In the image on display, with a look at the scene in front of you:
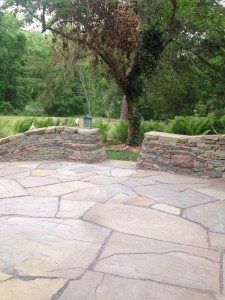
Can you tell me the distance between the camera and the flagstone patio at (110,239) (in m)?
2.32

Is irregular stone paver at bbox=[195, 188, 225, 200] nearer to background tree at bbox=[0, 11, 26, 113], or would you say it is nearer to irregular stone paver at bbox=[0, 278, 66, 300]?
irregular stone paver at bbox=[0, 278, 66, 300]

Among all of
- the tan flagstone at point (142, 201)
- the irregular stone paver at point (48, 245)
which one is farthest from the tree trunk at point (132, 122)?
the irregular stone paver at point (48, 245)

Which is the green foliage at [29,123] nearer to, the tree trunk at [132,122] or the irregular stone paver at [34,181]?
the tree trunk at [132,122]

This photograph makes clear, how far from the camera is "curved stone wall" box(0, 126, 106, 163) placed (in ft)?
23.0

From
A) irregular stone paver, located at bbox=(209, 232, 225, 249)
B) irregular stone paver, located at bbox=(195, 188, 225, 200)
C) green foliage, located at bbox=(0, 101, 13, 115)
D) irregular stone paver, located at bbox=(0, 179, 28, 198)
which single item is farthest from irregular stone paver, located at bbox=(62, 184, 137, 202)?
green foliage, located at bbox=(0, 101, 13, 115)

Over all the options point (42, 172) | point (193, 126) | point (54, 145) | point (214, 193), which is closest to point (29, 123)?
point (54, 145)

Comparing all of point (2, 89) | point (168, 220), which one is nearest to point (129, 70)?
point (168, 220)

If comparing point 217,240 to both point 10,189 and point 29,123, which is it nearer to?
point 10,189

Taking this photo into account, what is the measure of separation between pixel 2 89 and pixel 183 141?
21.8m

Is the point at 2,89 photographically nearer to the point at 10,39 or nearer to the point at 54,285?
the point at 10,39

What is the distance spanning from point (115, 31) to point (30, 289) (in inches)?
289

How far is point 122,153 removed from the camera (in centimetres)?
871

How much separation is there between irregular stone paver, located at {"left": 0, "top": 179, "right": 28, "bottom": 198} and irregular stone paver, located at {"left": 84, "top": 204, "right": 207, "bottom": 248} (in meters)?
1.23

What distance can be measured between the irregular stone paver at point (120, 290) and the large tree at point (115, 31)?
20.6 ft
